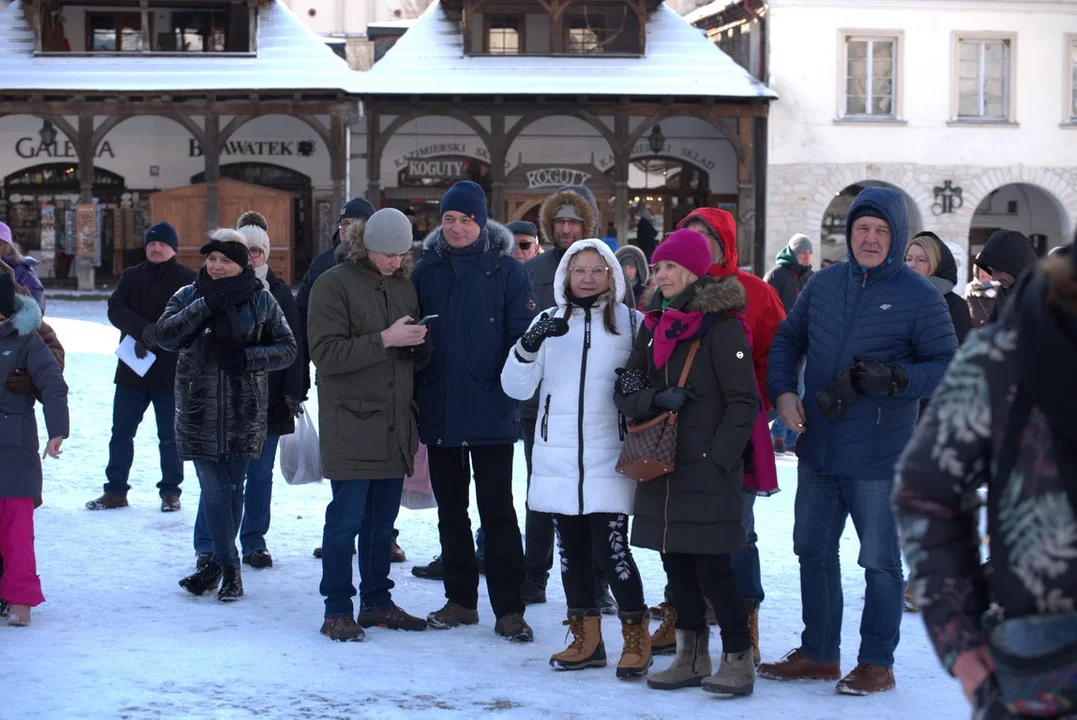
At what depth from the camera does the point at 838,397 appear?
4.59 metres

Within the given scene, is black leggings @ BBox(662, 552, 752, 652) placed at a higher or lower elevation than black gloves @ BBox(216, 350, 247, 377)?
lower

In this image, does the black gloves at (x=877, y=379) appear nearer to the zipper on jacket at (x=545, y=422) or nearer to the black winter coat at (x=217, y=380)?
the zipper on jacket at (x=545, y=422)

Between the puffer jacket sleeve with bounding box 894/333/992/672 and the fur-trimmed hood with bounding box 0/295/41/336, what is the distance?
4153mm

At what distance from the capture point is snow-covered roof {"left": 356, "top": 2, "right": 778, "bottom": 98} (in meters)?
23.5

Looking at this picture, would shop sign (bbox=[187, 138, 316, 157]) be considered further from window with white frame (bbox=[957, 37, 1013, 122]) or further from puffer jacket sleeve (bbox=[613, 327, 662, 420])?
puffer jacket sleeve (bbox=[613, 327, 662, 420])

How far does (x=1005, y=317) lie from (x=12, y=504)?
440 centimetres

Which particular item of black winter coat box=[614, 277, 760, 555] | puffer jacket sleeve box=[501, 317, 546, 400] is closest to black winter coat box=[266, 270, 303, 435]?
puffer jacket sleeve box=[501, 317, 546, 400]

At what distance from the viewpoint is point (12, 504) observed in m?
5.50

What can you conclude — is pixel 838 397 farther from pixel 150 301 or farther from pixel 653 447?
pixel 150 301

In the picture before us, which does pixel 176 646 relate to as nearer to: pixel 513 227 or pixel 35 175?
pixel 513 227

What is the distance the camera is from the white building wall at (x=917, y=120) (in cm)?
2461

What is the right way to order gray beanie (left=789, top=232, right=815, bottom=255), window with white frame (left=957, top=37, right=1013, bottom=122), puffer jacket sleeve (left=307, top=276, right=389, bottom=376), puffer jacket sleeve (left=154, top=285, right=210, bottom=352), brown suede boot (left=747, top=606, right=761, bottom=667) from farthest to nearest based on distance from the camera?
window with white frame (left=957, top=37, right=1013, bottom=122)
gray beanie (left=789, top=232, right=815, bottom=255)
puffer jacket sleeve (left=154, top=285, right=210, bottom=352)
puffer jacket sleeve (left=307, top=276, right=389, bottom=376)
brown suede boot (left=747, top=606, right=761, bottom=667)

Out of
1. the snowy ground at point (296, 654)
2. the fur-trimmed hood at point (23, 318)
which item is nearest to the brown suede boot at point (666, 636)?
the snowy ground at point (296, 654)

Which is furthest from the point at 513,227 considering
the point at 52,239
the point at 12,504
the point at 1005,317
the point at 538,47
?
the point at 52,239
